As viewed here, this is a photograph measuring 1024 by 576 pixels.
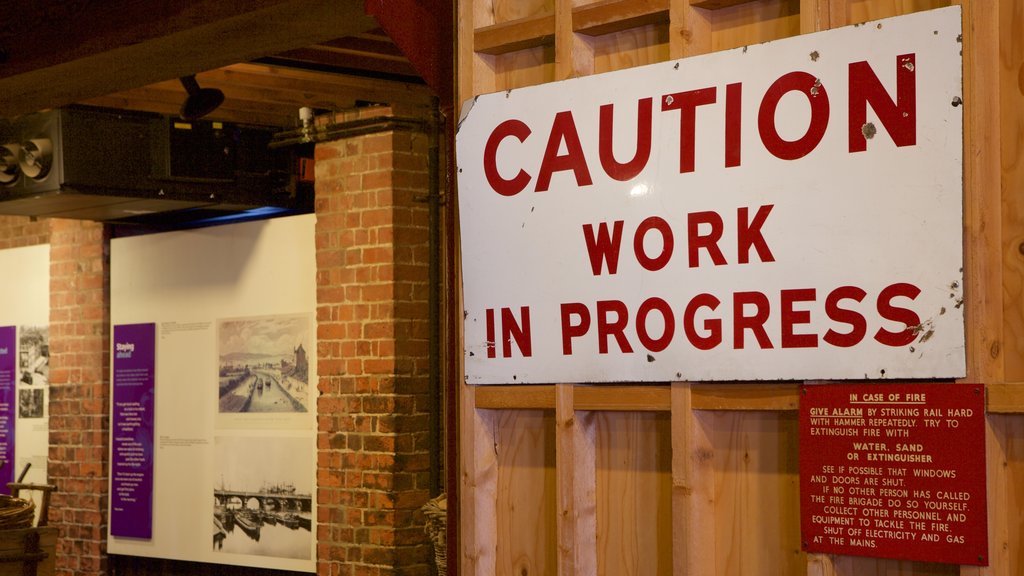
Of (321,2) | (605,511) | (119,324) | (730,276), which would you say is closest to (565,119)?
(730,276)

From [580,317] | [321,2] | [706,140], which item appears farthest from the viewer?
[321,2]

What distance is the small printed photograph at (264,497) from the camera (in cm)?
627

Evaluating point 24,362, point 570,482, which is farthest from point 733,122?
point 24,362

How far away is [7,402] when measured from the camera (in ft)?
26.7

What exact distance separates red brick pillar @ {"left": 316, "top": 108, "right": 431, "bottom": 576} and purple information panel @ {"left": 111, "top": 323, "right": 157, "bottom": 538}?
4.86 feet

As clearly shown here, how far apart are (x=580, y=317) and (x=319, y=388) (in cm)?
352

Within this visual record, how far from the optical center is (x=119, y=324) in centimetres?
733

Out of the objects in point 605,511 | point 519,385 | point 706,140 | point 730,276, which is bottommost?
point 605,511

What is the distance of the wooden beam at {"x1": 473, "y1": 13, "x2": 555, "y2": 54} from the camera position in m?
2.88

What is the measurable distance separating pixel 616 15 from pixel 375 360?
336cm

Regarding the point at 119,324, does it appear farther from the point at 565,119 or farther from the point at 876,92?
the point at 876,92

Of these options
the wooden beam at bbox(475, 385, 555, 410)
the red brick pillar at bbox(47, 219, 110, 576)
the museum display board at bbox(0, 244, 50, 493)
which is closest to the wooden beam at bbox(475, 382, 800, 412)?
the wooden beam at bbox(475, 385, 555, 410)

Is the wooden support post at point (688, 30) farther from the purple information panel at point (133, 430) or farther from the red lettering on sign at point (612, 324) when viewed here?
the purple information panel at point (133, 430)

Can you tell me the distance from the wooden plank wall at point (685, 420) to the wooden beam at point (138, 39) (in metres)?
0.93
